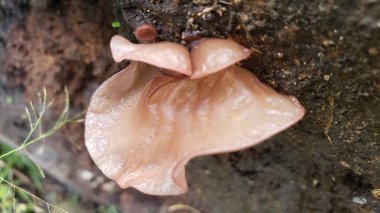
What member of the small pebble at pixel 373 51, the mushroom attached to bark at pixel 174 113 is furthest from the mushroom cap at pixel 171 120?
the small pebble at pixel 373 51

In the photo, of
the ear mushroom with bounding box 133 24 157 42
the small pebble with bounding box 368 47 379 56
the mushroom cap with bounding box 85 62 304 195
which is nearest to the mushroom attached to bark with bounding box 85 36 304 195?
the mushroom cap with bounding box 85 62 304 195

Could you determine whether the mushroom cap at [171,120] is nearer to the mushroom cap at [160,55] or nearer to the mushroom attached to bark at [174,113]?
the mushroom attached to bark at [174,113]

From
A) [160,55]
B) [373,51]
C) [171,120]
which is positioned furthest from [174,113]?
[373,51]

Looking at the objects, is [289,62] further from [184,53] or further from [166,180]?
[166,180]

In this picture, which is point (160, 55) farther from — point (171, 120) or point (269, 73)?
point (269, 73)

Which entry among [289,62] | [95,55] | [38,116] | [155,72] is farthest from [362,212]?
[38,116]

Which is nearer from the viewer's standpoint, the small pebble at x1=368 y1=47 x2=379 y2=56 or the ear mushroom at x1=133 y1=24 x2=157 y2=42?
the small pebble at x1=368 y1=47 x2=379 y2=56

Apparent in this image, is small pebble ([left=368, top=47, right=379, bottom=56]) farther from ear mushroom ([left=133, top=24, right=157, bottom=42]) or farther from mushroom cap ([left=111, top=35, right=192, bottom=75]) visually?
ear mushroom ([left=133, top=24, right=157, bottom=42])
